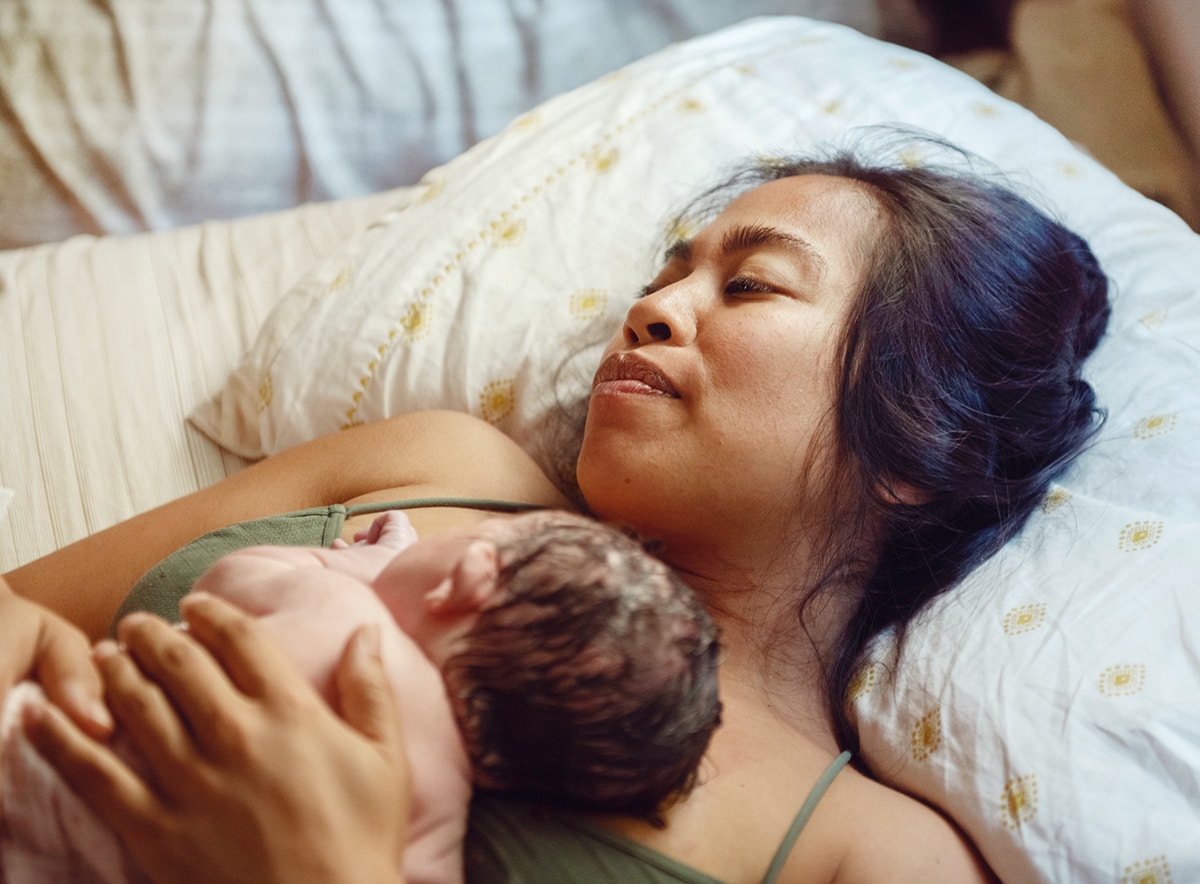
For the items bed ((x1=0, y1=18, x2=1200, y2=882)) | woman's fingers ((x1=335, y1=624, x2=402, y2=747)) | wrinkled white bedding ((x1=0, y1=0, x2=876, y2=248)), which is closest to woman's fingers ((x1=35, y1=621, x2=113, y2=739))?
woman's fingers ((x1=335, y1=624, x2=402, y2=747))

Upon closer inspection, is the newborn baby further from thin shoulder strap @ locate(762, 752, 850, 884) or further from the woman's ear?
the woman's ear

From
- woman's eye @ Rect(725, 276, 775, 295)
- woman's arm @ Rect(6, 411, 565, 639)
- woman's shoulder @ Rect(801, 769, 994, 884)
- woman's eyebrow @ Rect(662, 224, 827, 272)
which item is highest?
woman's eyebrow @ Rect(662, 224, 827, 272)

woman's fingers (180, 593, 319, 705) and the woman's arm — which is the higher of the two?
woman's fingers (180, 593, 319, 705)

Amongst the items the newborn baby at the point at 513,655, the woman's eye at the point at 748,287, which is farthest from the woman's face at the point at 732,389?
the newborn baby at the point at 513,655

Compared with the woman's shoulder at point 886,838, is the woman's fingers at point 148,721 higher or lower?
higher

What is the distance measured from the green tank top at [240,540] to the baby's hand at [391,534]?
0.13m

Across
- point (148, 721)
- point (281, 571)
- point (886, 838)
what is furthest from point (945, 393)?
point (148, 721)

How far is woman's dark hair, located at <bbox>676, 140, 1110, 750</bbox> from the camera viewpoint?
103cm

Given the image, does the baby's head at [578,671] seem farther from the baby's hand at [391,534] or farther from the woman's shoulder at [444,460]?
the woman's shoulder at [444,460]

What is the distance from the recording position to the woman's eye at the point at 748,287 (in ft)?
3.33

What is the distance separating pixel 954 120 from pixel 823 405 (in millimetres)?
645

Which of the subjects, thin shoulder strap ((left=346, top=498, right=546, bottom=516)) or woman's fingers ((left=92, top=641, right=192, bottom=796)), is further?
thin shoulder strap ((left=346, top=498, right=546, bottom=516))

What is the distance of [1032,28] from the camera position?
1.77m

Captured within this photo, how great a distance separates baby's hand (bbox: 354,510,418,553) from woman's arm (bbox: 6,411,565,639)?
0.20 metres
